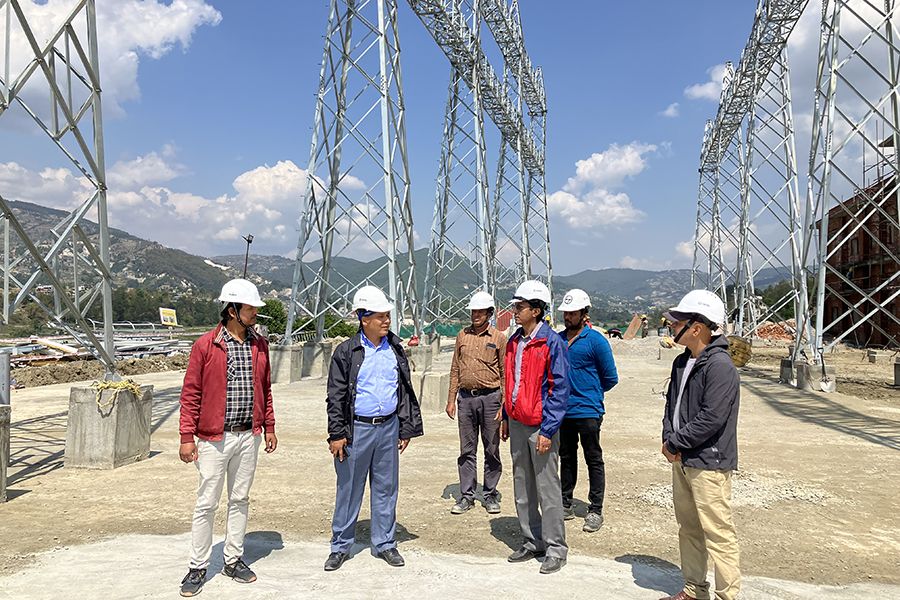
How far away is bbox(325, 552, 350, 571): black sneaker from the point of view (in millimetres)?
4199

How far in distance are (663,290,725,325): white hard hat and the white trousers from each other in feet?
9.49

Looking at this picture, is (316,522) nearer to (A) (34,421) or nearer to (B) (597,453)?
(B) (597,453)

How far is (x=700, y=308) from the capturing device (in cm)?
360

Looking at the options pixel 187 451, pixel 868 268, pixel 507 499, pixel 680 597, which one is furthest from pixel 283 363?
pixel 868 268

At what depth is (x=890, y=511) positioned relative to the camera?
19.2 feet

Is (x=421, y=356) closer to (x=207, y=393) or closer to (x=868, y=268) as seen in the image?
(x=207, y=393)

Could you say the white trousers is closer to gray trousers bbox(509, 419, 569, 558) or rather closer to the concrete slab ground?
the concrete slab ground

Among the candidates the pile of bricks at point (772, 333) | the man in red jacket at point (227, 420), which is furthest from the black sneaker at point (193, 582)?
the pile of bricks at point (772, 333)

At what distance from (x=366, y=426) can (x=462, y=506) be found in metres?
1.75

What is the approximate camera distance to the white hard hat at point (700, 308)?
3576 millimetres

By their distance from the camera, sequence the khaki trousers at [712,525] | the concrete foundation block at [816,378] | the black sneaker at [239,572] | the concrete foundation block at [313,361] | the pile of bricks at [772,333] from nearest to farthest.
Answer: the khaki trousers at [712,525] < the black sneaker at [239,572] < the concrete foundation block at [816,378] < the concrete foundation block at [313,361] < the pile of bricks at [772,333]

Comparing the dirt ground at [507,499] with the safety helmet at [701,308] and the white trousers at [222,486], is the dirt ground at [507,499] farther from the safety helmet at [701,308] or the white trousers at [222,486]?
the safety helmet at [701,308]

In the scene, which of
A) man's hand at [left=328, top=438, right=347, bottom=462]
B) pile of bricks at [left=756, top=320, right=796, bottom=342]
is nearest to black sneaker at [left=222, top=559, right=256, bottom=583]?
man's hand at [left=328, top=438, right=347, bottom=462]

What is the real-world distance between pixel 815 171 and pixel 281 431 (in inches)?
565
